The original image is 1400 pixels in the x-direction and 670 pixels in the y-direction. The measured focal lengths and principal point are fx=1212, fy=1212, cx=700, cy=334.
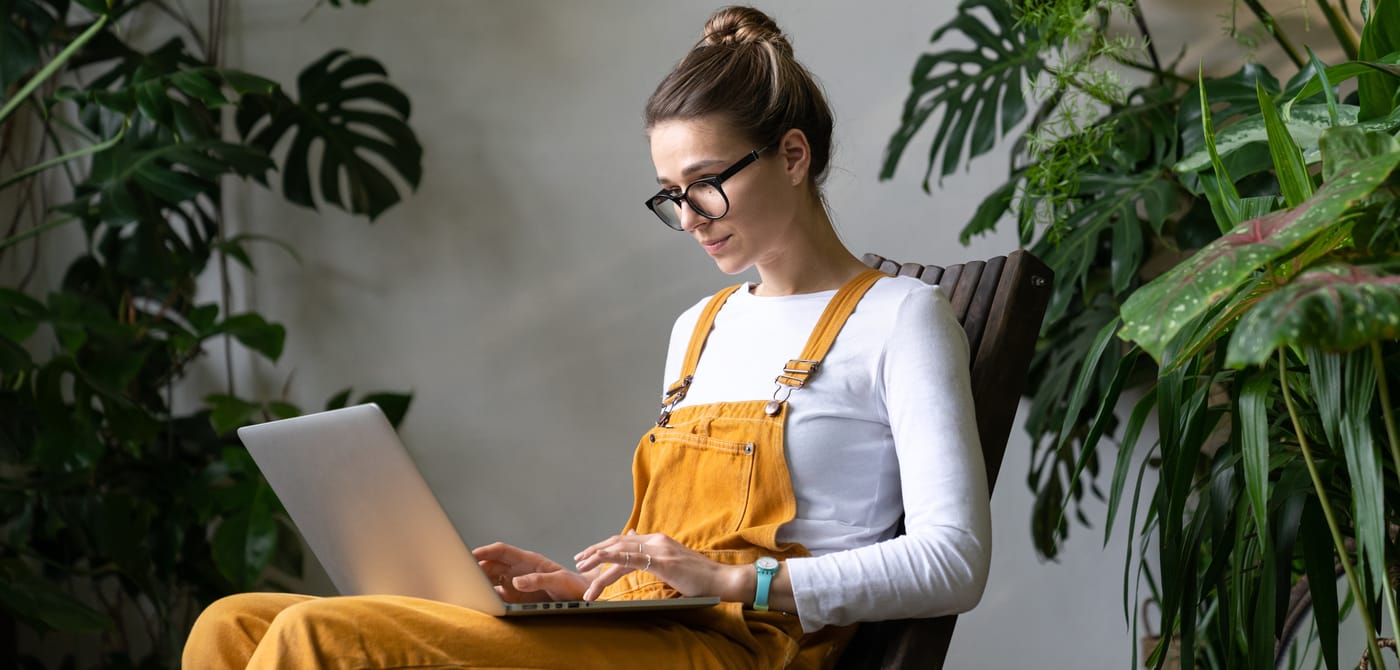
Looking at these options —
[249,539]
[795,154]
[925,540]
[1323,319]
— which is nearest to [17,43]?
[249,539]

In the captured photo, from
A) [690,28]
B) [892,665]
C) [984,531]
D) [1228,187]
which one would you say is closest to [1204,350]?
[1228,187]

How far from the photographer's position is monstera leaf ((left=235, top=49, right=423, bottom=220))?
2.62 metres

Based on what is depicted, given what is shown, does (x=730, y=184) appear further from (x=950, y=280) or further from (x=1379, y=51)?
(x=1379, y=51)

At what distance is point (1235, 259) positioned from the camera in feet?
2.81

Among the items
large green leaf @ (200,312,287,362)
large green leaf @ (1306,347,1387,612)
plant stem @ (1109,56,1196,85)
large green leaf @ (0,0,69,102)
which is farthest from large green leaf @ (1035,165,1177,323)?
large green leaf @ (0,0,69,102)

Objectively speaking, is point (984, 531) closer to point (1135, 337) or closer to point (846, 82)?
point (1135, 337)

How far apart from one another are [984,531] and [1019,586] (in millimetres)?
1399

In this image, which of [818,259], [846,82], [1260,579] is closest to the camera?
[1260,579]

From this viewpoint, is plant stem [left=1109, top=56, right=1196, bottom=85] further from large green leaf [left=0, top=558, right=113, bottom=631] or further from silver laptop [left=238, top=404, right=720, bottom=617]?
large green leaf [left=0, top=558, right=113, bottom=631]

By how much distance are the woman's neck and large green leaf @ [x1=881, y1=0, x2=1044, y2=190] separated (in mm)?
872

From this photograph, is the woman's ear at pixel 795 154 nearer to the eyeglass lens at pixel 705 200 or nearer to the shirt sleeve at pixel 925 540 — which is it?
the eyeglass lens at pixel 705 200

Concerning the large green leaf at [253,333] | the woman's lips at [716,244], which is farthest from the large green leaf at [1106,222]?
the large green leaf at [253,333]

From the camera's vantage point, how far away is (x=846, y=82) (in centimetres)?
254

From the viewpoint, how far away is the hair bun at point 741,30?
1.46m
